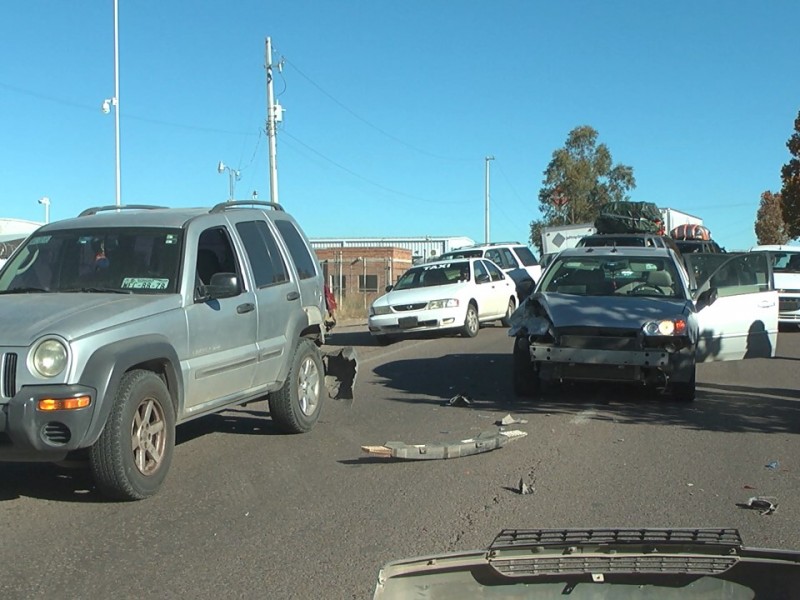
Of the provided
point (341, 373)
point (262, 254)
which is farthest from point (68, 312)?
point (341, 373)

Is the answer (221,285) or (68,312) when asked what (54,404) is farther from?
(221,285)

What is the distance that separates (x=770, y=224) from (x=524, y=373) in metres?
58.4

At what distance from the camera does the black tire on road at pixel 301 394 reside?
26.1ft

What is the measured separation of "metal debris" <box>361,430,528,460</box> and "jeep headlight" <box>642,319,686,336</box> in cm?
235

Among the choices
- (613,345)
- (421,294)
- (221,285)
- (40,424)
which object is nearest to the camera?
(40,424)

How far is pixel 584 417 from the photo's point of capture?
903 centimetres

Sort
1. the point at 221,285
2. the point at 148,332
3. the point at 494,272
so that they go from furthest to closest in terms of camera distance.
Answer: the point at 494,272 → the point at 221,285 → the point at 148,332

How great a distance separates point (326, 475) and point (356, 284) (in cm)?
3903

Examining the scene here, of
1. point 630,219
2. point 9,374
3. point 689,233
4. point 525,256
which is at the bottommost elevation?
point 9,374

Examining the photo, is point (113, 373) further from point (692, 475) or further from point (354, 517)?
point (692, 475)

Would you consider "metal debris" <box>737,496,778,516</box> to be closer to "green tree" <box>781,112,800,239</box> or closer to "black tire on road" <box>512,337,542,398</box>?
"black tire on road" <box>512,337,542,398</box>

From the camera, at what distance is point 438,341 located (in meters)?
17.8

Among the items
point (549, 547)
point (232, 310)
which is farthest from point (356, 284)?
point (549, 547)

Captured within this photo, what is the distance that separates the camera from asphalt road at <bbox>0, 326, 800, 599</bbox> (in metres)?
4.76
